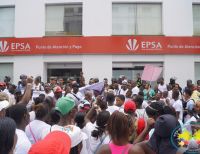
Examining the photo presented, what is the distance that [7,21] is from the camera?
2267cm

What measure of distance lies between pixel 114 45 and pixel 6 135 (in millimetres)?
18172

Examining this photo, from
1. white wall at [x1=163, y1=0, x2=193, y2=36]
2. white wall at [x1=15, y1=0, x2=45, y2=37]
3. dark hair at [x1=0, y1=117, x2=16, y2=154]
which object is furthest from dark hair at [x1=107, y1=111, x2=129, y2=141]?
white wall at [x1=15, y1=0, x2=45, y2=37]

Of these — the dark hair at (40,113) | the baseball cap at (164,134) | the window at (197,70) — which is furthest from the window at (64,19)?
the baseball cap at (164,134)

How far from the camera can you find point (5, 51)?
21781mm

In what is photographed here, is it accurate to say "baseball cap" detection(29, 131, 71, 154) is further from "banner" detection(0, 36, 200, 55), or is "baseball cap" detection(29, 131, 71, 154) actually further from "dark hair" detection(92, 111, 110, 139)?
"banner" detection(0, 36, 200, 55)

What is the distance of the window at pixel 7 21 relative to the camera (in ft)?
73.9

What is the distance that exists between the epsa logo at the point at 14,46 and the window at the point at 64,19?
58.7 inches

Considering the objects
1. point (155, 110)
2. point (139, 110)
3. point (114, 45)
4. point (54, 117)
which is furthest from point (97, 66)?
point (54, 117)

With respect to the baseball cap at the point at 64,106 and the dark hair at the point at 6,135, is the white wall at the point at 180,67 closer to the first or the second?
the baseball cap at the point at 64,106

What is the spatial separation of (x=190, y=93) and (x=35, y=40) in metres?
12.8

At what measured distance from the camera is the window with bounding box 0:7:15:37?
887 inches

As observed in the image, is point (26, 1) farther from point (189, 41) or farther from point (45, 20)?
point (189, 41)

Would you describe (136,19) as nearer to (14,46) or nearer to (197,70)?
(197,70)

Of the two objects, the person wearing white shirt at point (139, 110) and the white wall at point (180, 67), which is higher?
the white wall at point (180, 67)
